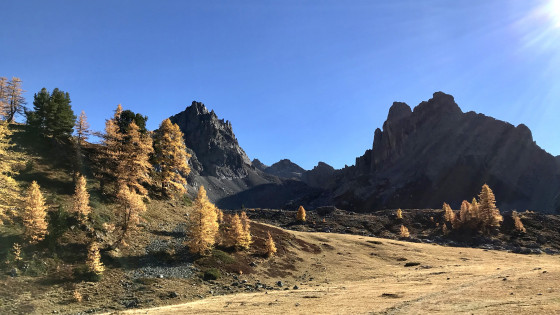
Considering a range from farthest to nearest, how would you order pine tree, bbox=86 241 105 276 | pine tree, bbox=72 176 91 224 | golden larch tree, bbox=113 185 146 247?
golden larch tree, bbox=113 185 146 247
pine tree, bbox=72 176 91 224
pine tree, bbox=86 241 105 276

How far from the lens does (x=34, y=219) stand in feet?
114

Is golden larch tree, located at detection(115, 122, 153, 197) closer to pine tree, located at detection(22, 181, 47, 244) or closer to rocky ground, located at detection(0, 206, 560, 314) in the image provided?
rocky ground, located at detection(0, 206, 560, 314)

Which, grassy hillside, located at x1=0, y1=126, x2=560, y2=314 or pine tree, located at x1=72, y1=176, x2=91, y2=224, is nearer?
grassy hillside, located at x1=0, y1=126, x2=560, y2=314

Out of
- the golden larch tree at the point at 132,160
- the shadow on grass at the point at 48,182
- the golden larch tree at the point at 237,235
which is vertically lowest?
the golden larch tree at the point at 237,235

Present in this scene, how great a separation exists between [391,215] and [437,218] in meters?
15.9

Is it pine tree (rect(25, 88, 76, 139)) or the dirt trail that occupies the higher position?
pine tree (rect(25, 88, 76, 139))

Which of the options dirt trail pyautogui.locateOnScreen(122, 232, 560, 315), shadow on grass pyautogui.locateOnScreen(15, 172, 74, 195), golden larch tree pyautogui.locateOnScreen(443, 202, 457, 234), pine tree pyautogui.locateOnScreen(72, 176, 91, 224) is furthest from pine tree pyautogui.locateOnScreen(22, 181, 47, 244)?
golden larch tree pyautogui.locateOnScreen(443, 202, 457, 234)

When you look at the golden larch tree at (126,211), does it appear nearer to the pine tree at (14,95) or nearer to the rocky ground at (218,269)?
the rocky ground at (218,269)

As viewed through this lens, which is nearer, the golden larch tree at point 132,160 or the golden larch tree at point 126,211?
the golden larch tree at point 126,211

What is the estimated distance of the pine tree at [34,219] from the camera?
3459cm

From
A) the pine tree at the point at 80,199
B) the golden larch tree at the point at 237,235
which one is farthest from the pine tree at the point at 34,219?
the golden larch tree at the point at 237,235

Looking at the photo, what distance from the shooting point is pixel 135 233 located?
46.2 meters

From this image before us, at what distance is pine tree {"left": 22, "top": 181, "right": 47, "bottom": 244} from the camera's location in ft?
113

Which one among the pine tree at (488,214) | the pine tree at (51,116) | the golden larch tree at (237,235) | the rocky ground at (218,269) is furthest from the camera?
the pine tree at (488,214)
